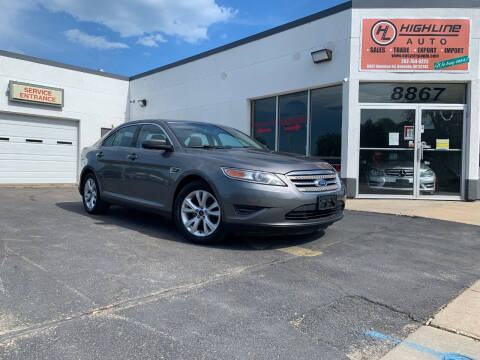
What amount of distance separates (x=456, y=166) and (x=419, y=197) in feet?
3.68

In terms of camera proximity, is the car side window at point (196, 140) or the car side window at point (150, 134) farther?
the car side window at point (150, 134)

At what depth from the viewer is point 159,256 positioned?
13.1 ft

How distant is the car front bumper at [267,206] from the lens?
4.11 metres

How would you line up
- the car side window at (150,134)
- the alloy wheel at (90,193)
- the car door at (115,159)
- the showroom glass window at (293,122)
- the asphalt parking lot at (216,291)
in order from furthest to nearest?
the showroom glass window at (293,122) < the alloy wheel at (90,193) < the car door at (115,159) < the car side window at (150,134) < the asphalt parking lot at (216,291)

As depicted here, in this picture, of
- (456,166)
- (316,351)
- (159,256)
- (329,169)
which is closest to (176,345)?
(316,351)

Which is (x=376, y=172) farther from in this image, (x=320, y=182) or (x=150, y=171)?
(x=150, y=171)

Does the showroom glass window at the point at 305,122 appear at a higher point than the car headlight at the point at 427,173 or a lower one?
higher

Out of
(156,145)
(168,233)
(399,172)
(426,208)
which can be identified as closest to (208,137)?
(156,145)

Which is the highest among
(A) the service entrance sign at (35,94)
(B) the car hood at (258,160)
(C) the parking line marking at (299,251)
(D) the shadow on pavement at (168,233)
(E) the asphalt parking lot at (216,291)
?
(A) the service entrance sign at (35,94)

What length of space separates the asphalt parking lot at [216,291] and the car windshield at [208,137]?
1253mm

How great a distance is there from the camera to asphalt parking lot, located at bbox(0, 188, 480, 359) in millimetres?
2277

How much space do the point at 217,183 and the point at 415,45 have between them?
24.0 ft

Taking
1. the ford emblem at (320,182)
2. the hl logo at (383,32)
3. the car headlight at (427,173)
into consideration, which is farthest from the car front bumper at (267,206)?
the hl logo at (383,32)

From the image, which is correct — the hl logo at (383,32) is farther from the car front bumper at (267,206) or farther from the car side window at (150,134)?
the car front bumper at (267,206)
